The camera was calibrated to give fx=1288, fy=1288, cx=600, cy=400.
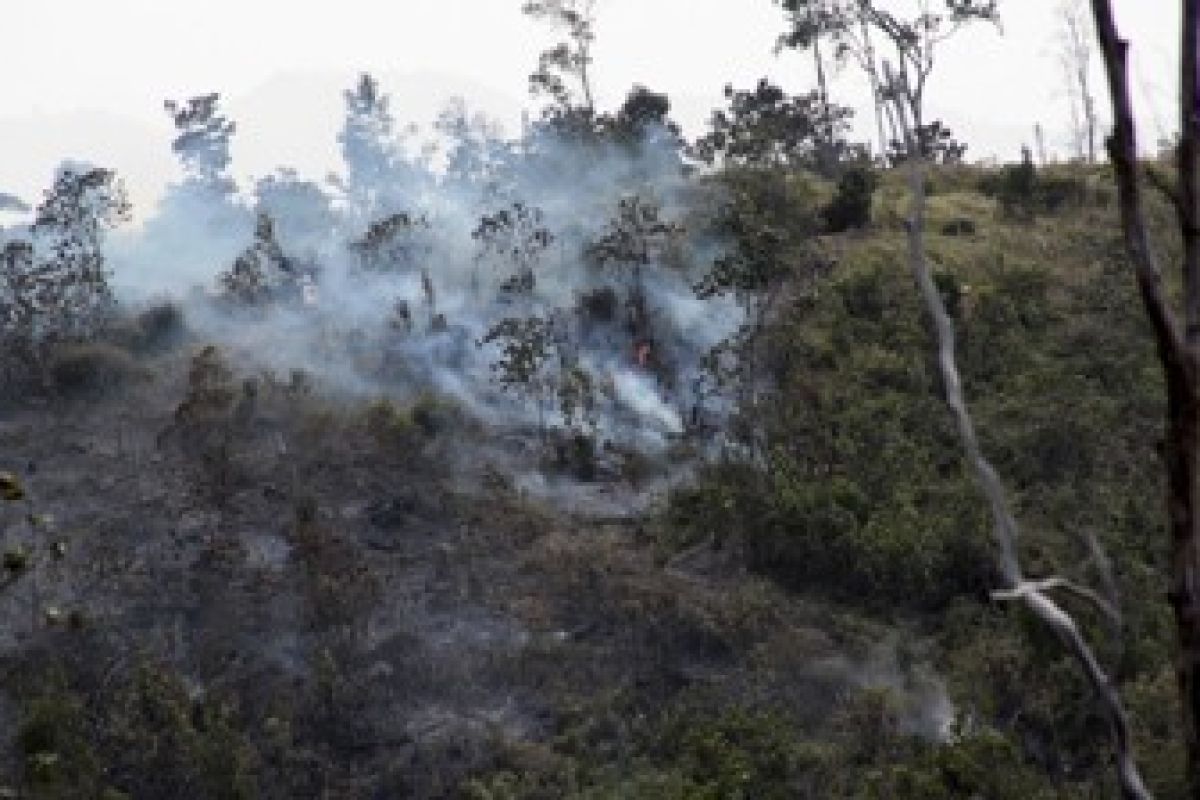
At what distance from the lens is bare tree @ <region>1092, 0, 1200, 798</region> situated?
1.78 m

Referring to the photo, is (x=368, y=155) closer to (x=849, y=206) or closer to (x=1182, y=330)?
(x=849, y=206)

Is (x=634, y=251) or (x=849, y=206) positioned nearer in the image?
(x=634, y=251)

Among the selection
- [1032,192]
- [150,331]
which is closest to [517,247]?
[150,331]

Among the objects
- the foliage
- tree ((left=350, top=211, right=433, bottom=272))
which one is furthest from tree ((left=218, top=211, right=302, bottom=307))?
the foliage

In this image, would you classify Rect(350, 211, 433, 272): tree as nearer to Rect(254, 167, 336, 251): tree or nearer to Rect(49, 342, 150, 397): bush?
Rect(49, 342, 150, 397): bush

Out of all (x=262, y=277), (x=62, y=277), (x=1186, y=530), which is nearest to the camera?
(x=1186, y=530)

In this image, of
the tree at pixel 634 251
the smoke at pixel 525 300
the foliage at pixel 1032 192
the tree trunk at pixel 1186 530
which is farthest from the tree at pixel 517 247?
the tree trunk at pixel 1186 530

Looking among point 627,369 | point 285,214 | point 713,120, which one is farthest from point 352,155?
point 627,369

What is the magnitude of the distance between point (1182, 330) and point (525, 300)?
28.2m

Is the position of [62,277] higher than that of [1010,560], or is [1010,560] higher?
[62,277]

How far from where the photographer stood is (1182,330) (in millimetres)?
1821

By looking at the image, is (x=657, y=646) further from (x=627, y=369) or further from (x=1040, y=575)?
(x=627, y=369)

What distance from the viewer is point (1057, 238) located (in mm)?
28984

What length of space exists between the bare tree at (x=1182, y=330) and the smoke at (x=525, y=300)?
2162 cm
